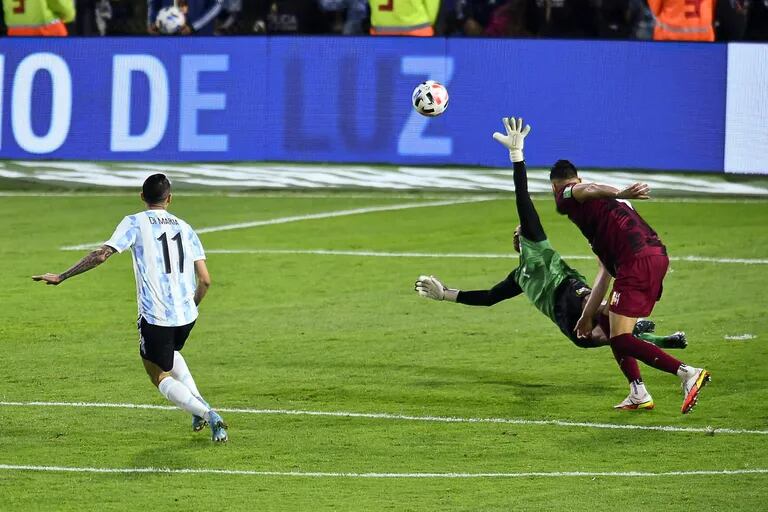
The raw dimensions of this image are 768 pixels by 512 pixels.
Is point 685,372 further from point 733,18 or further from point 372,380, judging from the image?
point 733,18

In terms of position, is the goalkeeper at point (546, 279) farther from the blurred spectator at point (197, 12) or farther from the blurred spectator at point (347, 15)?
the blurred spectator at point (197, 12)

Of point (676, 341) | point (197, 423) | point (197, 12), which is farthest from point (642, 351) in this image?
point (197, 12)

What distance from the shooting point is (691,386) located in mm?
11695

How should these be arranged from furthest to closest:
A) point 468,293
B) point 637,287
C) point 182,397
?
1. point 468,293
2. point 637,287
3. point 182,397

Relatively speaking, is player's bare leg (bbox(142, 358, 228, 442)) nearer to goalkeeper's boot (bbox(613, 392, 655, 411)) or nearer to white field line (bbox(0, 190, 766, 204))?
goalkeeper's boot (bbox(613, 392, 655, 411))

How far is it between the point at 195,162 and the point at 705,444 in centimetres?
1577

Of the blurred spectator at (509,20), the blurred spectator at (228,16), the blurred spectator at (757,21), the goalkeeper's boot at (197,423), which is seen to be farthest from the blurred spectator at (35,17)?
the goalkeeper's boot at (197,423)

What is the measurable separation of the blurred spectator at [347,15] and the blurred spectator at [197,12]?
6.27ft

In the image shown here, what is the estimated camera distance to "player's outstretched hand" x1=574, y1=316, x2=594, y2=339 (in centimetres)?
1244

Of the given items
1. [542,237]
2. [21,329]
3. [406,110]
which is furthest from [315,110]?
[542,237]

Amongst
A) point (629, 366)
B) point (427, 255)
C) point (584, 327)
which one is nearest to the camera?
point (629, 366)

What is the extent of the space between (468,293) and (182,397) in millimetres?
3523

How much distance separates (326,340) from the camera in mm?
15445

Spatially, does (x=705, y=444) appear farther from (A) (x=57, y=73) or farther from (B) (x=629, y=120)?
(A) (x=57, y=73)
